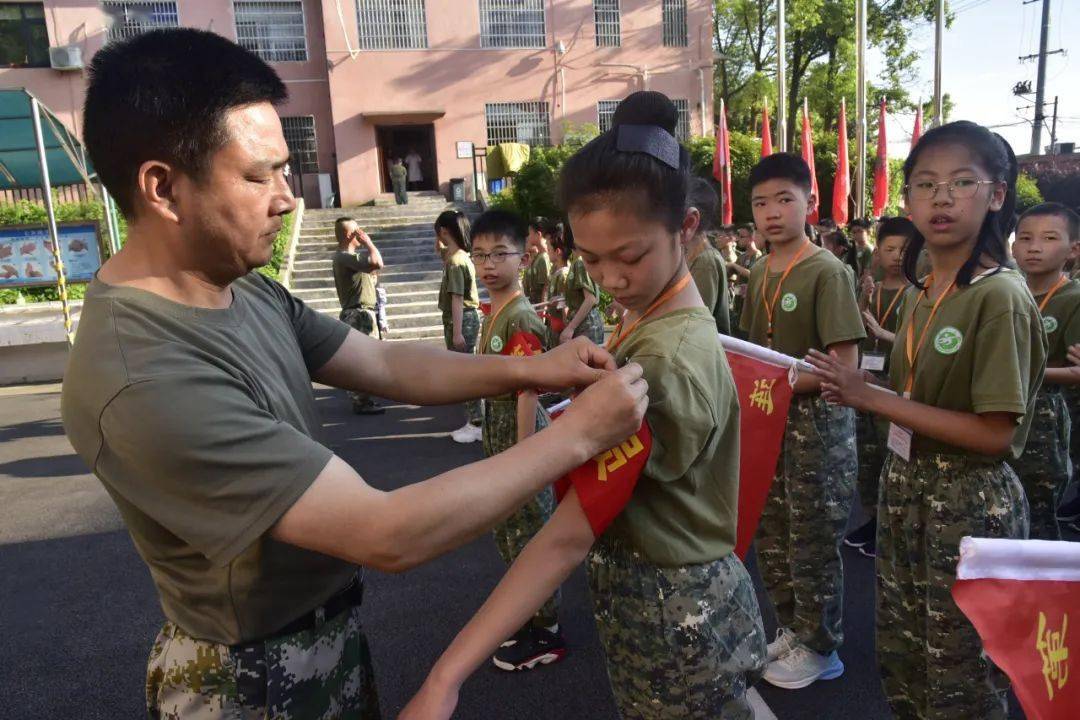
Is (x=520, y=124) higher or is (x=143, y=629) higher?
(x=520, y=124)

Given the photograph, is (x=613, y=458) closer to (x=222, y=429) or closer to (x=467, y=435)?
(x=222, y=429)

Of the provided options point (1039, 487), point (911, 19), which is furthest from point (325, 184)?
point (911, 19)

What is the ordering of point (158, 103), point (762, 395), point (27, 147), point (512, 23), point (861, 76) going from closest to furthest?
point (158, 103) < point (762, 395) < point (27, 147) < point (861, 76) < point (512, 23)

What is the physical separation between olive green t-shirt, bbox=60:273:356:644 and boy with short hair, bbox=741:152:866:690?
2.06 m

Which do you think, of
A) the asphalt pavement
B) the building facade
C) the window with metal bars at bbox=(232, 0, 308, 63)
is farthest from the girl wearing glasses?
the window with metal bars at bbox=(232, 0, 308, 63)

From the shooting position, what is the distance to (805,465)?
2.84 meters

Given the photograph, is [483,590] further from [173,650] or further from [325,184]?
[325,184]

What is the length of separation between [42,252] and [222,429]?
11.3 metres

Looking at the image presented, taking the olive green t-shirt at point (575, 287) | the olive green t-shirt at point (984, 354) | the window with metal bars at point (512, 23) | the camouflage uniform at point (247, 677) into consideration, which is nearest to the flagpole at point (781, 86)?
the olive green t-shirt at point (575, 287)

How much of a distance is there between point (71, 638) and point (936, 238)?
403 centimetres

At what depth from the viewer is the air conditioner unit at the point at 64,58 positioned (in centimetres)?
1708

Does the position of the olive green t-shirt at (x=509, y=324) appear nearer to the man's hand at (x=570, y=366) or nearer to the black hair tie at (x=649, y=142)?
the man's hand at (x=570, y=366)

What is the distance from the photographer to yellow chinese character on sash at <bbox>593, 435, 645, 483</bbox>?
1.24m

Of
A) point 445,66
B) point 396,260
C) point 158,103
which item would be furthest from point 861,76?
point 158,103
